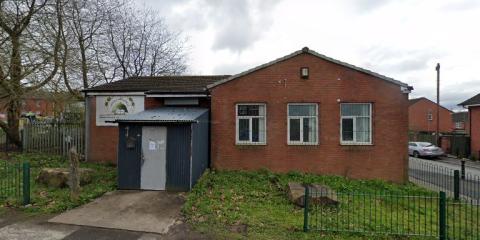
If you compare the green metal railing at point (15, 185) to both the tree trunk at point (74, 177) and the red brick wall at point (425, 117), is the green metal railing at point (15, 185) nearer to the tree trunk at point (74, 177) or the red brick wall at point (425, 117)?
the tree trunk at point (74, 177)

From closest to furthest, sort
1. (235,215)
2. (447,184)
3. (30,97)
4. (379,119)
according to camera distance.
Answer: (235,215) → (379,119) → (447,184) → (30,97)

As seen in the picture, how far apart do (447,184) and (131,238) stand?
41.4 ft

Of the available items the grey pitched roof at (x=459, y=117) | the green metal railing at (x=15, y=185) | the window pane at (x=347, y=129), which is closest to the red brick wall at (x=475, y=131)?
the window pane at (x=347, y=129)

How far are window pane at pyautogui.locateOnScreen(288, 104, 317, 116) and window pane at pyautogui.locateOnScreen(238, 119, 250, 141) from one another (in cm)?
177

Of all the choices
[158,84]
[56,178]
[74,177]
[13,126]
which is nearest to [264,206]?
[74,177]

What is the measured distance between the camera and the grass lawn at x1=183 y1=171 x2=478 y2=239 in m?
5.94

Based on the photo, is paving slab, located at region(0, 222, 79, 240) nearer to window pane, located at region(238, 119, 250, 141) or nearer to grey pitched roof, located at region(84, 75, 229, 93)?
window pane, located at region(238, 119, 250, 141)

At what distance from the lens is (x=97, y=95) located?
13797 millimetres

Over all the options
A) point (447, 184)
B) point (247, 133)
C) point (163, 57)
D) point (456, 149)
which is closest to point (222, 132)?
point (247, 133)

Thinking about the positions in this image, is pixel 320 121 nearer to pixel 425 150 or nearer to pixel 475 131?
pixel 425 150

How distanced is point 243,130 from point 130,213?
228 inches

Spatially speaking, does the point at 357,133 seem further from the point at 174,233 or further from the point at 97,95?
the point at 97,95

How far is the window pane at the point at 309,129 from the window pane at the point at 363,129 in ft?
5.48

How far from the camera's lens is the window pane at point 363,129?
37.0ft
